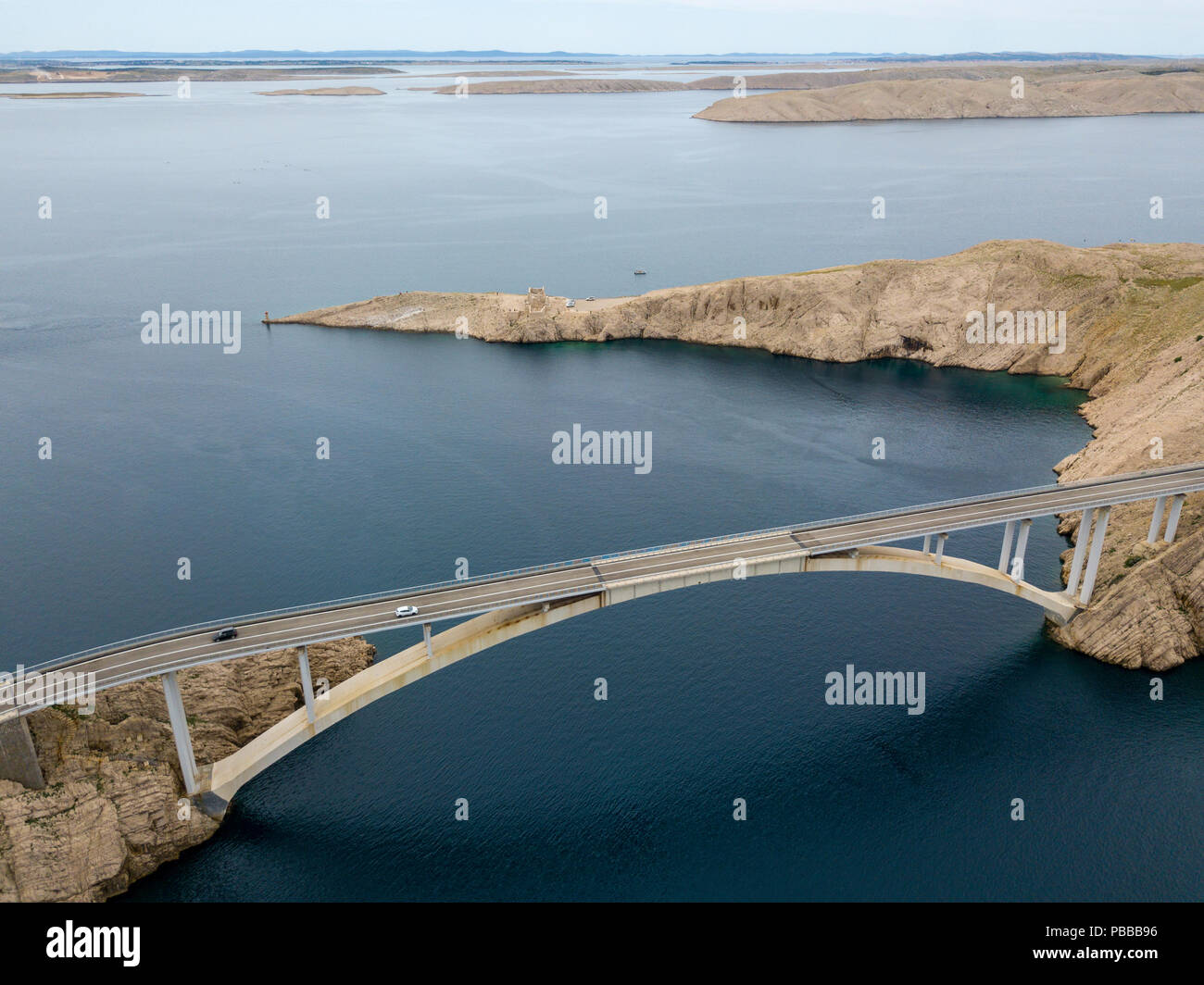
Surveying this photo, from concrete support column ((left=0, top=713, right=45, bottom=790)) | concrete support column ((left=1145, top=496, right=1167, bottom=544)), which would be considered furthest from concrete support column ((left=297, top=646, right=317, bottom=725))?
concrete support column ((left=1145, top=496, right=1167, bottom=544))

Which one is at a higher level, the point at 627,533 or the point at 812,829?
the point at 627,533

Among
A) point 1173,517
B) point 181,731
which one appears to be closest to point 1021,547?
point 1173,517

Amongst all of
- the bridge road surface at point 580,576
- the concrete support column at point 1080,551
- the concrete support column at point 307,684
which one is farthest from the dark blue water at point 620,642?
the bridge road surface at point 580,576

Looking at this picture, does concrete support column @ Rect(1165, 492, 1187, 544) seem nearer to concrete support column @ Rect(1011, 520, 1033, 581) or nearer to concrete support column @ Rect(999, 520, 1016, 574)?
concrete support column @ Rect(1011, 520, 1033, 581)

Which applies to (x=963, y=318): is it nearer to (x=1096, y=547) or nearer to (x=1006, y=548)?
(x=1096, y=547)
